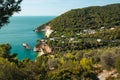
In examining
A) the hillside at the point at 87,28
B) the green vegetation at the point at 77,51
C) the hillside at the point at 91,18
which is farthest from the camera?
the hillside at the point at 91,18

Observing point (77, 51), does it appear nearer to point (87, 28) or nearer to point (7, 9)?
point (87, 28)

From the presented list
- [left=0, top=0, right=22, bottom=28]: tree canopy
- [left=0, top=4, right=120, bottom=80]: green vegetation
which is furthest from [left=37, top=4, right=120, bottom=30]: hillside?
[left=0, top=0, right=22, bottom=28]: tree canopy

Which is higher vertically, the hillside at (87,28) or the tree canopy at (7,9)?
the tree canopy at (7,9)

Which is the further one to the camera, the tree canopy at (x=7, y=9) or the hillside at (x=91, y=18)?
the hillside at (x=91, y=18)

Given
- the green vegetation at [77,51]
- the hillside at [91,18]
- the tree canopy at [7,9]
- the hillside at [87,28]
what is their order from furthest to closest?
the hillside at [91,18] < the hillside at [87,28] < the green vegetation at [77,51] < the tree canopy at [7,9]

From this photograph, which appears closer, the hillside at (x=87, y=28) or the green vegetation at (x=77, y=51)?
the green vegetation at (x=77, y=51)

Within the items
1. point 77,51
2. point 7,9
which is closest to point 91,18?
point 77,51

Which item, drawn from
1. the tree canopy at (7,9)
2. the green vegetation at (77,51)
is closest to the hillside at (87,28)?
the green vegetation at (77,51)

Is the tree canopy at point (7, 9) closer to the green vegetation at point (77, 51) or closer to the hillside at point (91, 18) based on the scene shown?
the green vegetation at point (77, 51)

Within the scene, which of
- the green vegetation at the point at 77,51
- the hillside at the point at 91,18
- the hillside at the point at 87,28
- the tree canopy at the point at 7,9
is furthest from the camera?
the hillside at the point at 91,18
